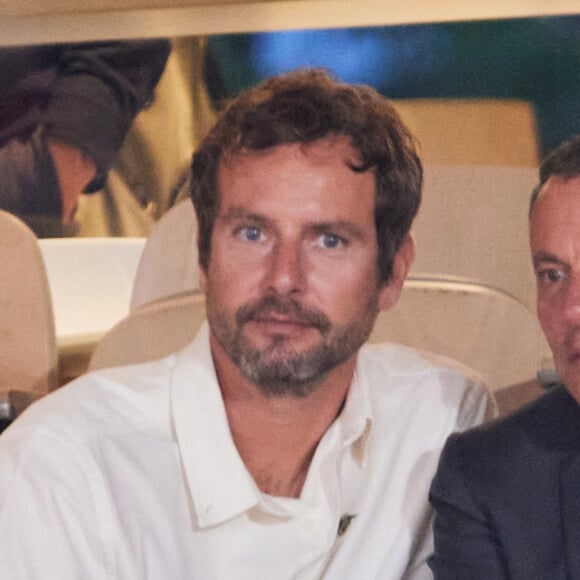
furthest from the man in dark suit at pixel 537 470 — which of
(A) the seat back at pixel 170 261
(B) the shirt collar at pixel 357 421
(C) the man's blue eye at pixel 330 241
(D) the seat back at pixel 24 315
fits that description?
(D) the seat back at pixel 24 315

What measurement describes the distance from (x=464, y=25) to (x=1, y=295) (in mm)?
1214

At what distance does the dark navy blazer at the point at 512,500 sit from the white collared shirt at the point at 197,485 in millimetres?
91

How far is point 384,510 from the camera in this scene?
1.01m

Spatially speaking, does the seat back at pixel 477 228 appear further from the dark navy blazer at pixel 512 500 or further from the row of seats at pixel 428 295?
the dark navy blazer at pixel 512 500

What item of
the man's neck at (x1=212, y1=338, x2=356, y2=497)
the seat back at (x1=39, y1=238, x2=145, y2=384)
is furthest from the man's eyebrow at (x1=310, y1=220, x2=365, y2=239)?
the seat back at (x1=39, y1=238, x2=145, y2=384)

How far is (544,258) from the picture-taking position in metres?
0.91

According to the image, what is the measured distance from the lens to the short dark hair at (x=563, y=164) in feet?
3.03

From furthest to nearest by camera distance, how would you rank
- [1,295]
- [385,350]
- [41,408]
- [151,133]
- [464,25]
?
[151,133] < [464,25] < [1,295] < [385,350] < [41,408]

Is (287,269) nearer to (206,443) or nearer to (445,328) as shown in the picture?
(206,443)

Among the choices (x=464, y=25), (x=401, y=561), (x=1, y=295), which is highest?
(x=464, y=25)

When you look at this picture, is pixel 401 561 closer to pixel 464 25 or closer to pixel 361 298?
pixel 361 298

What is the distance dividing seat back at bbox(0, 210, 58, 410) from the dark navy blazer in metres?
0.91

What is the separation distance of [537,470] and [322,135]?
43 centimetres

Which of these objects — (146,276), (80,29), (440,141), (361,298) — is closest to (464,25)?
(440,141)
